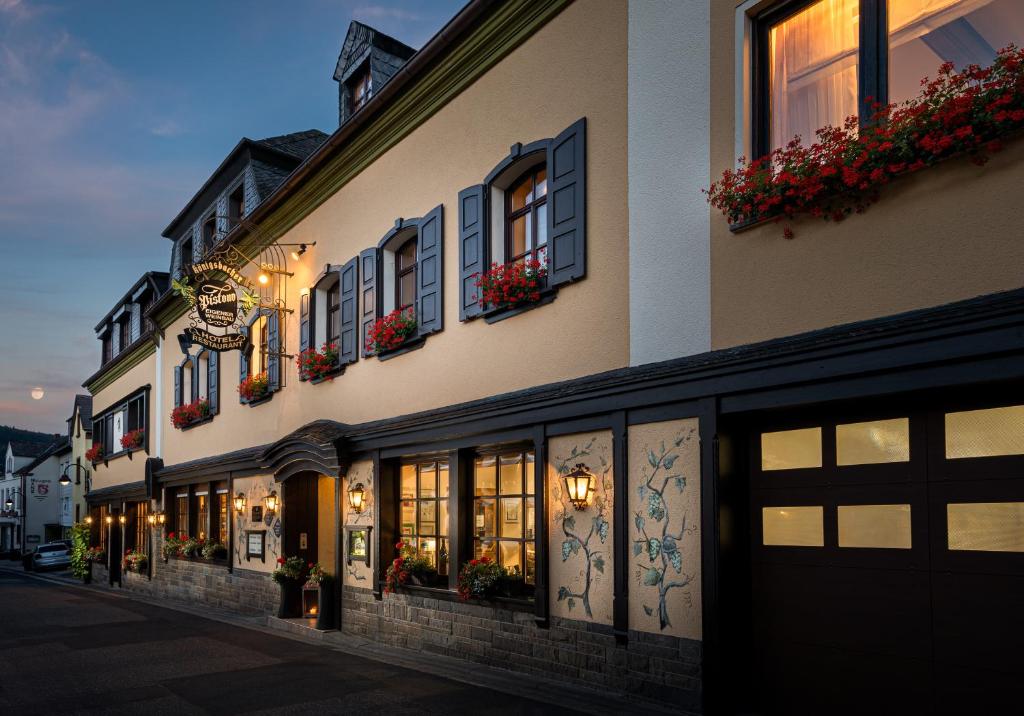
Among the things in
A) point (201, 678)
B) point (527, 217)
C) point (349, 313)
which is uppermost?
point (527, 217)

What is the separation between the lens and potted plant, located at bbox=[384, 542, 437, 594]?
36.8 ft

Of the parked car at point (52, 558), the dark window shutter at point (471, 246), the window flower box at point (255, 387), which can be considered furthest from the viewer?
the parked car at point (52, 558)

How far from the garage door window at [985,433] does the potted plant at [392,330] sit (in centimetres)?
747

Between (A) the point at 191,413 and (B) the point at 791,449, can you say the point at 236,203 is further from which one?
(B) the point at 791,449

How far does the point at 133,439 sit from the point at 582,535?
2143cm

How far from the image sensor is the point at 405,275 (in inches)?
500

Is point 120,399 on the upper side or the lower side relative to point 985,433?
upper

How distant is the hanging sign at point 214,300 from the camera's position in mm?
15641

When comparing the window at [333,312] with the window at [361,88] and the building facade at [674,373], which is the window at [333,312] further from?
the window at [361,88]

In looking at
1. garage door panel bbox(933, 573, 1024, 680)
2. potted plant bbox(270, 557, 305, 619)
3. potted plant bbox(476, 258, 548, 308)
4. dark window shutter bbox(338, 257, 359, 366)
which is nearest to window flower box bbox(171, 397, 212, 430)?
potted plant bbox(270, 557, 305, 619)

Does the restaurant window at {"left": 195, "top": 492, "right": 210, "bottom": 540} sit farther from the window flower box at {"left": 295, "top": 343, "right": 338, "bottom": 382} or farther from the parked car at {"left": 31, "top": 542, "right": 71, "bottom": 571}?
the parked car at {"left": 31, "top": 542, "right": 71, "bottom": 571}

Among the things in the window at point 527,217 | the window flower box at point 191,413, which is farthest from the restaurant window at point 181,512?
the window at point 527,217

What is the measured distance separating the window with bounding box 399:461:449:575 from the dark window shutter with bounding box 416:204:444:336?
197 cm

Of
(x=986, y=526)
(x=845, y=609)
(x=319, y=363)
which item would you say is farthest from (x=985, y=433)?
(x=319, y=363)
